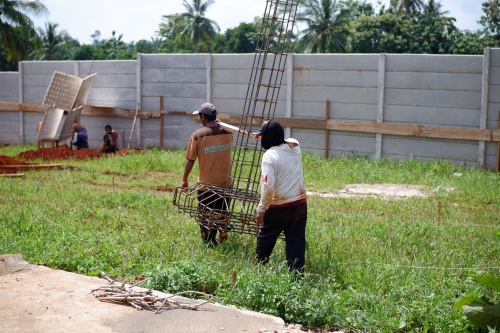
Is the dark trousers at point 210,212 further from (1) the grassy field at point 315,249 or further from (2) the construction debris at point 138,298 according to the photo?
(2) the construction debris at point 138,298

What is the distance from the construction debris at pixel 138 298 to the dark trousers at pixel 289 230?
110cm

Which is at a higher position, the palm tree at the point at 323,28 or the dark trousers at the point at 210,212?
the palm tree at the point at 323,28

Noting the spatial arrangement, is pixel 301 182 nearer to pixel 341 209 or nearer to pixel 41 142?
pixel 341 209

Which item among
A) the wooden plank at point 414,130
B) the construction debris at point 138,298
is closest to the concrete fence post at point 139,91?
the wooden plank at point 414,130

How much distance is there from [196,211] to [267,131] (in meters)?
1.59

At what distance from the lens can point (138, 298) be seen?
6.37 m

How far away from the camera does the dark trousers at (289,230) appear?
7344 mm

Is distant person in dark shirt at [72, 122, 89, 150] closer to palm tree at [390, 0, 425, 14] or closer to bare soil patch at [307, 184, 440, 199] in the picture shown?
bare soil patch at [307, 184, 440, 199]

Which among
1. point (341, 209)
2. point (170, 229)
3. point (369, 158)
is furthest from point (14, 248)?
point (369, 158)

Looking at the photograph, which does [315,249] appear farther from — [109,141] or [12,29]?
[12,29]

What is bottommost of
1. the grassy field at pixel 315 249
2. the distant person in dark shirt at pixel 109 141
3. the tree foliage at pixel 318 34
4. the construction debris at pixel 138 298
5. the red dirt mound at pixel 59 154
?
the construction debris at pixel 138 298

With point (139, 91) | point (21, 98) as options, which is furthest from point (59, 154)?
point (21, 98)

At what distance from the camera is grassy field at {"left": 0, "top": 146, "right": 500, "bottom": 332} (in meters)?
6.20

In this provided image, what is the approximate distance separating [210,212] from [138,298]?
1.89m
